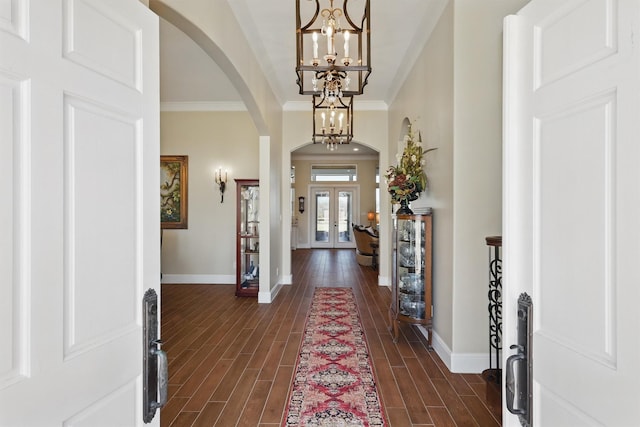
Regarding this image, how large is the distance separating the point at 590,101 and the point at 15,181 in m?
1.43

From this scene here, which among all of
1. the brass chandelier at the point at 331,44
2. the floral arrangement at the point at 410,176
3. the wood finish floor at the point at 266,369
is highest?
the brass chandelier at the point at 331,44

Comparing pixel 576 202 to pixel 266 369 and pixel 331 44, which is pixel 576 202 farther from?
pixel 266 369

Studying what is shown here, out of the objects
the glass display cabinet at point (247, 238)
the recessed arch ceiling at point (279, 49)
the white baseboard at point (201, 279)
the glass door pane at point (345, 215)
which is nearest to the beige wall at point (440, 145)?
the recessed arch ceiling at point (279, 49)

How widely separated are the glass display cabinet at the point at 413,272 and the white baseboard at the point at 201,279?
3744 mm

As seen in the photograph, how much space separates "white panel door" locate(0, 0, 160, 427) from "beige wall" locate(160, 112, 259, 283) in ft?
17.9

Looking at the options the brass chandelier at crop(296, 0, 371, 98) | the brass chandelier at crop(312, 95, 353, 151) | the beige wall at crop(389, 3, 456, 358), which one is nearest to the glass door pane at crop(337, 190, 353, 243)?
the brass chandelier at crop(312, 95, 353, 151)

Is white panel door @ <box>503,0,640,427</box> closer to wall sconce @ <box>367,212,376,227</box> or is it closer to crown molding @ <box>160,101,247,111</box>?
crown molding @ <box>160,101,247,111</box>

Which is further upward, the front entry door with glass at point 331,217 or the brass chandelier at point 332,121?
the brass chandelier at point 332,121

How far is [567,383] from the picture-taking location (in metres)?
1.05

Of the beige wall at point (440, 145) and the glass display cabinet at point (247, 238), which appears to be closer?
the beige wall at point (440, 145)

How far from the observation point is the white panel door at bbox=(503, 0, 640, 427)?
86 centimetres

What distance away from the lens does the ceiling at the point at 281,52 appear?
11.9 ft

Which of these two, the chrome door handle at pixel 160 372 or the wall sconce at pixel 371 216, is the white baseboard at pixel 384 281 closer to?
the chrome door handle at pixel 160 372

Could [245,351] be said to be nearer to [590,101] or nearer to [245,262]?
[245,262]
